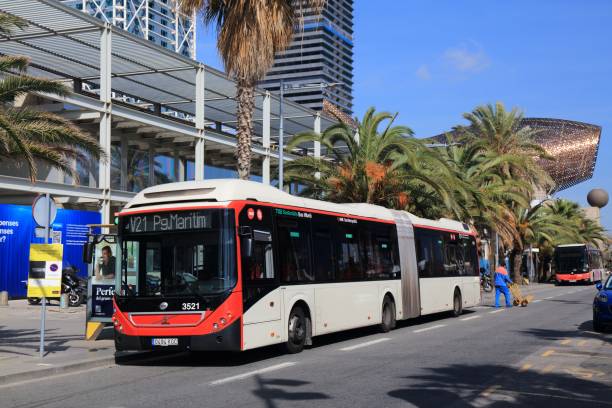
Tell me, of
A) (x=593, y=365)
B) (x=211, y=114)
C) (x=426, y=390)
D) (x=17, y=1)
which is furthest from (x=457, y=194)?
(x=426, y=390)

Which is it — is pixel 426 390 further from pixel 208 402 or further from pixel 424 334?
pixel 424 334

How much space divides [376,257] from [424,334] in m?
2.18

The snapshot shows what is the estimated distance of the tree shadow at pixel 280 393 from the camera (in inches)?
353

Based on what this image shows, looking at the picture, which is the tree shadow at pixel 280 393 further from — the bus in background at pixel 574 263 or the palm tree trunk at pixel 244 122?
the bus in background at pixel 574 263

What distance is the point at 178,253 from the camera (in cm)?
1259

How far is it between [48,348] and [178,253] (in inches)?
162

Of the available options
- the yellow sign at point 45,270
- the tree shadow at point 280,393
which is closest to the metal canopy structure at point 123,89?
the yellow sign at point 45,270

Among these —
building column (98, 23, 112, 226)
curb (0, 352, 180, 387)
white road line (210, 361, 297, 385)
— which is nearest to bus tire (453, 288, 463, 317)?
curb (0, 352, 180, 387)

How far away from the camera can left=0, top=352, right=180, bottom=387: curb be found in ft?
36.0

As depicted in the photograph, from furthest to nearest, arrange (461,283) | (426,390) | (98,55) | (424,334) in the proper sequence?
(98,55)
(461,283)
(424,334)
(426,390)

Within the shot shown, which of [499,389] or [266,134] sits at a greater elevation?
[266,134]

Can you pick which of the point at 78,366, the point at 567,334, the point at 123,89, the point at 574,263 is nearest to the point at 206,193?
the point at 78,366

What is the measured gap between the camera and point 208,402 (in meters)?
8.88

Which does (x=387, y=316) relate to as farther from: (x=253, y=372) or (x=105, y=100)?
(x=105, y=100)
